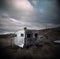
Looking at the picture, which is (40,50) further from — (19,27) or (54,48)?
(19,27)

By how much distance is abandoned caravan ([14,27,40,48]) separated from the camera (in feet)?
7.21

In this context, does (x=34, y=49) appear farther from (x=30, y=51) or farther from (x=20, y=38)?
(x=20, y=38)

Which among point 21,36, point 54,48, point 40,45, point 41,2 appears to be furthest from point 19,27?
→ point 54,48

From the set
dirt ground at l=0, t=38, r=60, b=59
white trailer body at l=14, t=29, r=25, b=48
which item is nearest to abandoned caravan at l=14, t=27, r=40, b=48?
white trailer body at l=14, t=29, r=25, b=48

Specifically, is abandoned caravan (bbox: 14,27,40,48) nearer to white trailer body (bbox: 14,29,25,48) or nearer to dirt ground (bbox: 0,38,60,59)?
white trailer body (bbox: 14,29,25,48)

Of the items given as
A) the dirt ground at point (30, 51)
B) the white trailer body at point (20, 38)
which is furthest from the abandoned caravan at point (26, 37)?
the dirt ground at point (30, 51)

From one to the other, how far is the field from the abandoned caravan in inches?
3.7

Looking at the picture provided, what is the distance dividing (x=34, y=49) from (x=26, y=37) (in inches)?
13.0

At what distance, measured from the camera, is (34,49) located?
7.26 ft

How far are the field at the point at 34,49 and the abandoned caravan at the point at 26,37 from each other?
3.7 inches

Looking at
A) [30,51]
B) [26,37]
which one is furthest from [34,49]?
[26,37]

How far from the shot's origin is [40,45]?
223cm

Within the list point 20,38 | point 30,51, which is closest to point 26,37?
point 20,38

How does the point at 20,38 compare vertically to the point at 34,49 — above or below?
above
